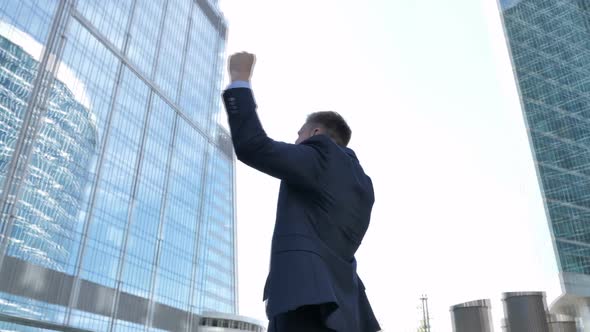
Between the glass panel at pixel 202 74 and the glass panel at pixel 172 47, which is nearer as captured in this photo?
the glass panel at pixel 172 47

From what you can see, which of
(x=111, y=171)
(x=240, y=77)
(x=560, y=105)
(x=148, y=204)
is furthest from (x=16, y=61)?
(x=560, y=105)

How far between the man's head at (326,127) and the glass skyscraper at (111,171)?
3930 centimetres

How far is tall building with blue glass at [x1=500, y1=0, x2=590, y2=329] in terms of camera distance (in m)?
45.3

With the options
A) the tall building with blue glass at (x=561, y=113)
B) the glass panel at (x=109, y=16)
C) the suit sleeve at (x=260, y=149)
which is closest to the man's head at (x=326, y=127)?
the suit sleeve at (x=260, y=149)

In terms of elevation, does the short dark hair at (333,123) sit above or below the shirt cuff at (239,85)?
above

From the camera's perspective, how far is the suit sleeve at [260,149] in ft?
5.46

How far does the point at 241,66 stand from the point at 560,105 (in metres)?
57.5

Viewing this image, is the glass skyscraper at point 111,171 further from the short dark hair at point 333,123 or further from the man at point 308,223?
the man at point 308,223

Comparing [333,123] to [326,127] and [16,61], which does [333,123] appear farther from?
[16,61]

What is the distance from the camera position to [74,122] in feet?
148

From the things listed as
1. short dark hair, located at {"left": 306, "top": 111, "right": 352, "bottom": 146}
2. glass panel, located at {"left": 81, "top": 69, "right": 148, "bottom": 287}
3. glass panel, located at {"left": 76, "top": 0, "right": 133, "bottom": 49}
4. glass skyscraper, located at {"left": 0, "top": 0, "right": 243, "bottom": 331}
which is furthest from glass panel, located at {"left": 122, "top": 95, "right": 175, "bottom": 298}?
short dark hair, located at {"left": 306, "top": 111, "right": 352, "bottom": 146}

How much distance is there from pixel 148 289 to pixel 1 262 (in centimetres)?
2027

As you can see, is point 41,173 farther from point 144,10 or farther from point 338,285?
point 338,285

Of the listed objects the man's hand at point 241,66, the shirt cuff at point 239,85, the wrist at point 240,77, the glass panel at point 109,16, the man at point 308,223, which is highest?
the glass panel at point 109,16
